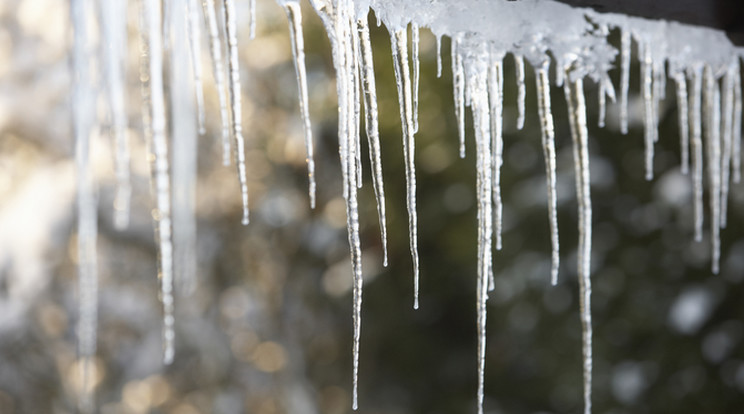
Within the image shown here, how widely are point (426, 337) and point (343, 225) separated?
0.85 m

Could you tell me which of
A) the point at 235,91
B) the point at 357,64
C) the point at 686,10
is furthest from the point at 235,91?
the point at 686,10

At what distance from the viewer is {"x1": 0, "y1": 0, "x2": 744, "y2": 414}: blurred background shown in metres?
2.85

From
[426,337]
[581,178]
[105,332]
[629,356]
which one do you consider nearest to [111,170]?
[105,332]

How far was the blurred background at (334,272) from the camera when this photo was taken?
2.85 m

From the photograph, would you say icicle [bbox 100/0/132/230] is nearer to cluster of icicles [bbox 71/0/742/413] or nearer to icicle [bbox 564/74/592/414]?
cluster of icicles [bbox 71/0/742/413]

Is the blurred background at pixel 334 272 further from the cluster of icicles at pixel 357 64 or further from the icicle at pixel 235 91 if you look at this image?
the icicle at pixel 235 91

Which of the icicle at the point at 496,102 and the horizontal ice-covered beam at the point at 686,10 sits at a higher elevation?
the horizontal ice-covered beam at the point at 686,10

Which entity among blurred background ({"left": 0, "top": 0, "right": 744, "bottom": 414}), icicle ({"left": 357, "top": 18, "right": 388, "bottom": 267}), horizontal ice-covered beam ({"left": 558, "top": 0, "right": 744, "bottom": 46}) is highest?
horizontal ice-covered beam ({"left": 558, "top": 0, "right": 744, "bottom": 46})

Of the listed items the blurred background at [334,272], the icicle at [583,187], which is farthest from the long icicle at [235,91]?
the blurred background at [334,272]

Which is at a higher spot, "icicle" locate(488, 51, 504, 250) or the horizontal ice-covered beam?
the horizontal ice-covered beam

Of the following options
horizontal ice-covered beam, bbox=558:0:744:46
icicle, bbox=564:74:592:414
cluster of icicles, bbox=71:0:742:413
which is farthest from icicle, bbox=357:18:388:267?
icicle, bbox=564:74:592:414

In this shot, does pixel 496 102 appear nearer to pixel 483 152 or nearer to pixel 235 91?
pixel 483 152

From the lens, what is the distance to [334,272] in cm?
382

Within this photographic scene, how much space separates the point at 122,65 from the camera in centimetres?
86
